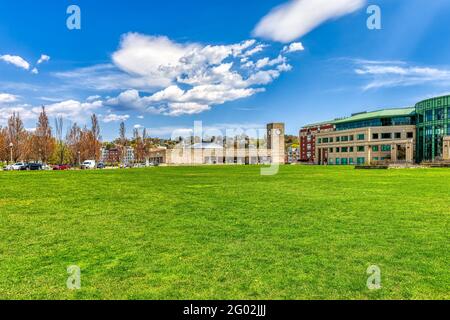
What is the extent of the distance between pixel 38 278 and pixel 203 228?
14.8ft

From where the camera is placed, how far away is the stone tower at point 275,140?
146 m

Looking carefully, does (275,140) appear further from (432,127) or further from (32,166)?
(32,166)

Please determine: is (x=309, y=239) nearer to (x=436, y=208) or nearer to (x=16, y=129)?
(x=436, y=208)

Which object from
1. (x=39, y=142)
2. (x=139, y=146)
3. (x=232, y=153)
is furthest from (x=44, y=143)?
(x=232, y=153)

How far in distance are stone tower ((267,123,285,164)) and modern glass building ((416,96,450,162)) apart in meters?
64.7

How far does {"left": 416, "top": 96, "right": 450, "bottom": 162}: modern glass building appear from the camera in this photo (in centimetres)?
7856

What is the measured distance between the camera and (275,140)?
149m

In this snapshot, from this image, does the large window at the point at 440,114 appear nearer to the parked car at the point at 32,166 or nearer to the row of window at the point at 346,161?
the row of window at the point at 346,161

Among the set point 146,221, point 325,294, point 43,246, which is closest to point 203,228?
point 146,221

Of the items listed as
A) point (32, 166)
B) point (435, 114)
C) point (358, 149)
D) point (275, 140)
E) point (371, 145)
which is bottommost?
point (32, 166)

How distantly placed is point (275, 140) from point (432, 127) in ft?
240

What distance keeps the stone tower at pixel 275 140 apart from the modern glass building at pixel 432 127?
64.7 m

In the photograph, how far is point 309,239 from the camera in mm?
7816

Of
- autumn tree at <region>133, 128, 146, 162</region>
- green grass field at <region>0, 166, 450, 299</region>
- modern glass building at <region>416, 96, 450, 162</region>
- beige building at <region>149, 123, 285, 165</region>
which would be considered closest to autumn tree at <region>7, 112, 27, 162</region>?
autumn tree at <region>133, 128, 146, 162</region>
